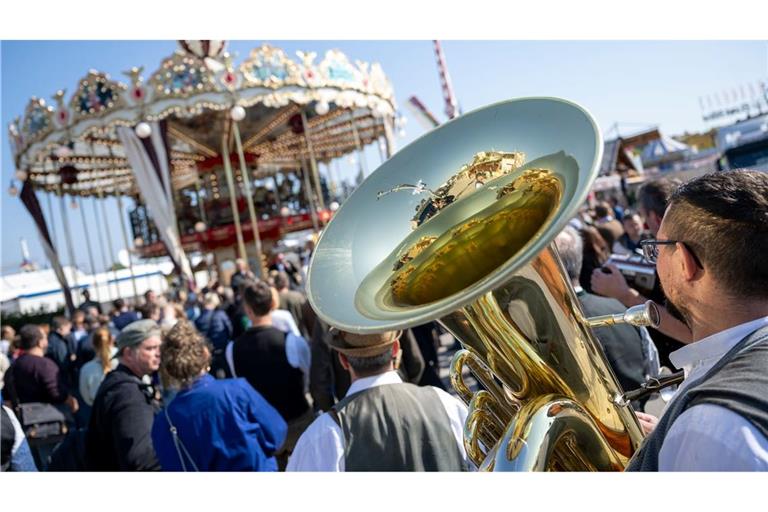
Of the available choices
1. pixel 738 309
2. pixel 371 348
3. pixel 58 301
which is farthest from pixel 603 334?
pixel 58 301

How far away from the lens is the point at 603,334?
2176mm

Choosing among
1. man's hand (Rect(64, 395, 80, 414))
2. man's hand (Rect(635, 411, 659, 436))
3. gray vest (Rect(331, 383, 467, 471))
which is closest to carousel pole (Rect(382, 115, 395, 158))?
man's hand (Rect(64, 395, 80, 414))

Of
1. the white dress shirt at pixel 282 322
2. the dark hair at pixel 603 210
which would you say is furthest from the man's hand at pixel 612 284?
the dark hair at pixel 603 210

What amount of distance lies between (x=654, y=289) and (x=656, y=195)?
542 mm

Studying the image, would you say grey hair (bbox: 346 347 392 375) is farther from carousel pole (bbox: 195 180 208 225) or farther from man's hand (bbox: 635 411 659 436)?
carousel pole (bbox: 195 180 208 225)

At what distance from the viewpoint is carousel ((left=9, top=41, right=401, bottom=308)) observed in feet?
35.7

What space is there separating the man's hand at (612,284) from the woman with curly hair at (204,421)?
1600 millimetres

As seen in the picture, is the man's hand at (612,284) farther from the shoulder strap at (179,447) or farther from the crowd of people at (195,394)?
the shoulder strap at (179,447)

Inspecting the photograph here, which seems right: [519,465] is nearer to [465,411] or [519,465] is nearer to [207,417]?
[465,411]

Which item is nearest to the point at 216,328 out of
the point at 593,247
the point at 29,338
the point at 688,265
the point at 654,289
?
the point at 29,338

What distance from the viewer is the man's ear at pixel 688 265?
1097 mm

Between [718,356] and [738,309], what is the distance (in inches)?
3.9

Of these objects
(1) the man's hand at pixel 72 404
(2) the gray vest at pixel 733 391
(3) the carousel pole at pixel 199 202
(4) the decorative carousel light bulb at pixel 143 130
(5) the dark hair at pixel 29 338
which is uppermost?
(4) the decorative carousel light bulb at pixel 143 130

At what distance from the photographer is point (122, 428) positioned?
2.42 meters
